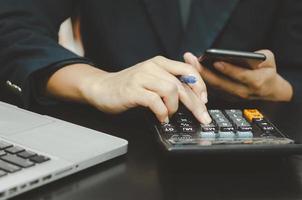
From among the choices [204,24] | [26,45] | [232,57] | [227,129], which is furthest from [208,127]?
[204,24]

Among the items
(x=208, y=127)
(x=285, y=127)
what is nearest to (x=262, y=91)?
(x=285, y=127)

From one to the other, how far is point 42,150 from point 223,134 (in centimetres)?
18

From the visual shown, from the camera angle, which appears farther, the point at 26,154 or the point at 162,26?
the point at 162,26

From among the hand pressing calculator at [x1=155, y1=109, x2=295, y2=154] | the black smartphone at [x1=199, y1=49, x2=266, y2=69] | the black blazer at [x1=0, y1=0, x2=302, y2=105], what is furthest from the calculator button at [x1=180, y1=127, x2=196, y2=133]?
the black blazer at [x1=0, y1=0, x2=302, y2=105]

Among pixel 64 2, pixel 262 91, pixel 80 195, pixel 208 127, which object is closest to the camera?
pixel 80 195

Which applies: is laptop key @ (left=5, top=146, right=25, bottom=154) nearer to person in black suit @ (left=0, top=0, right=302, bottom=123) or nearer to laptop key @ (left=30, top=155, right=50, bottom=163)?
laptop key @ (left=30, top=155, right=50, bottom=163)

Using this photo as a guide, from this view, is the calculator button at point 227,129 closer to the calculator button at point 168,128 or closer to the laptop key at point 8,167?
the calculator button at point 168,128

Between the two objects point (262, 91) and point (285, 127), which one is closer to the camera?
point (285, 127)

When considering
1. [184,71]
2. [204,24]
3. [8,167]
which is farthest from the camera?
[204,24]

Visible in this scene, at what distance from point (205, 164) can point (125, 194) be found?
106 millimetres

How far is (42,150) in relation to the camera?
488 mm

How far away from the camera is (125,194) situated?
0.46m

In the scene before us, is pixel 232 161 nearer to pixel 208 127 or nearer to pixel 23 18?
pixel 208 127

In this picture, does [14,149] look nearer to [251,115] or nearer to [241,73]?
[251,115]
